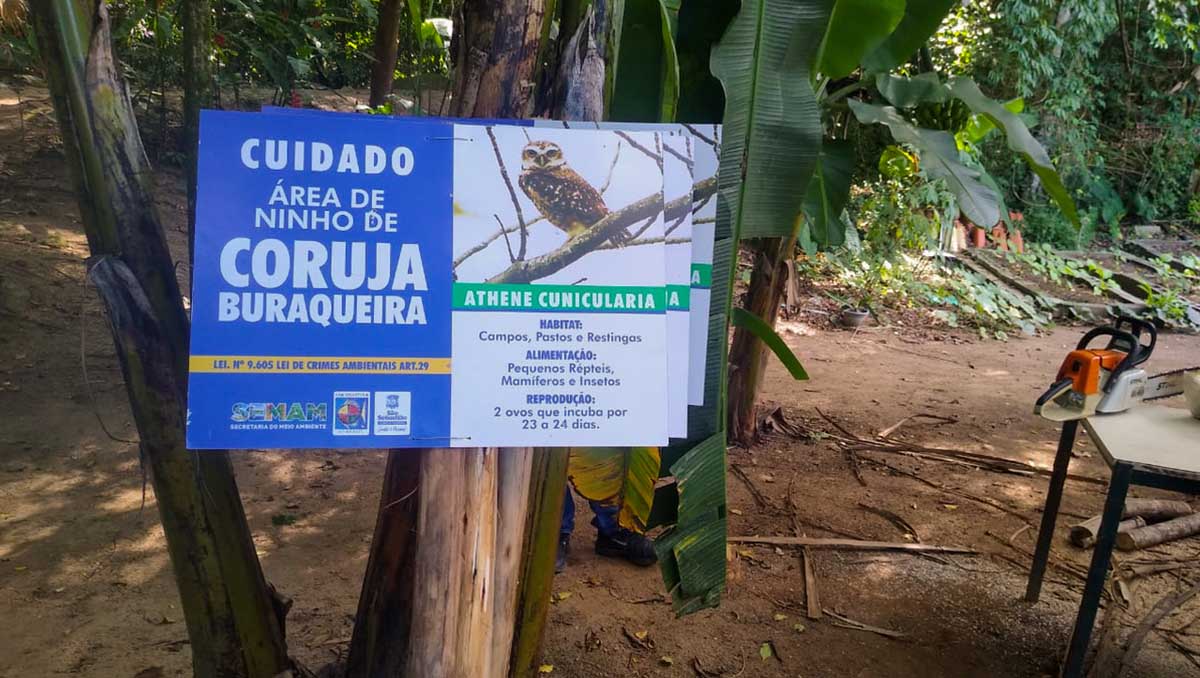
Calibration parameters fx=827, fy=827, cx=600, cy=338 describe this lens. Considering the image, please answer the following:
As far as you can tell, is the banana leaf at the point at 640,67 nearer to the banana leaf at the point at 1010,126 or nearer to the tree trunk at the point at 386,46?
the banana leaf at the point at 1010,126

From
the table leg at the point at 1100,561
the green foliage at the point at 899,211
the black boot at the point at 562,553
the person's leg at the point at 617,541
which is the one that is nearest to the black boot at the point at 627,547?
the person's leg at the point at 617,541

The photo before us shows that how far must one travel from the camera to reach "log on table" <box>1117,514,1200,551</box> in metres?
3.83

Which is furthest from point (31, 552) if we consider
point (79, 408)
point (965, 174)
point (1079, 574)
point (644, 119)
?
point (1079, 574)

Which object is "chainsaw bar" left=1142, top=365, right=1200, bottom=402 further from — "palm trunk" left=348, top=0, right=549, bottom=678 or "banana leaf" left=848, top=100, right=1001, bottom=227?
"palm trunk" left=348, top=0, right=549, bottom=678

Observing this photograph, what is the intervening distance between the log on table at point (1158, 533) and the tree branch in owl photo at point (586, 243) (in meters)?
3.48

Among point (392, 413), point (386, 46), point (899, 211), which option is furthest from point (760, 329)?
point (899, 211)

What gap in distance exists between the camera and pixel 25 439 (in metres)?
4.30

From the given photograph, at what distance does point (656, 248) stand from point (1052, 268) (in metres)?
10.4

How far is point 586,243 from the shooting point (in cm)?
147

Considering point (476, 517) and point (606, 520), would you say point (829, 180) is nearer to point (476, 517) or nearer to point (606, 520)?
point (606, 520)

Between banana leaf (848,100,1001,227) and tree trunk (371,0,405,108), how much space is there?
3.01 m

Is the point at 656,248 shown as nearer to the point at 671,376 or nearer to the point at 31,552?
the point at 671,376

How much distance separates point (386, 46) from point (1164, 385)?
4320 mm

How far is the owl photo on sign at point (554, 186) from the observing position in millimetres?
1454
